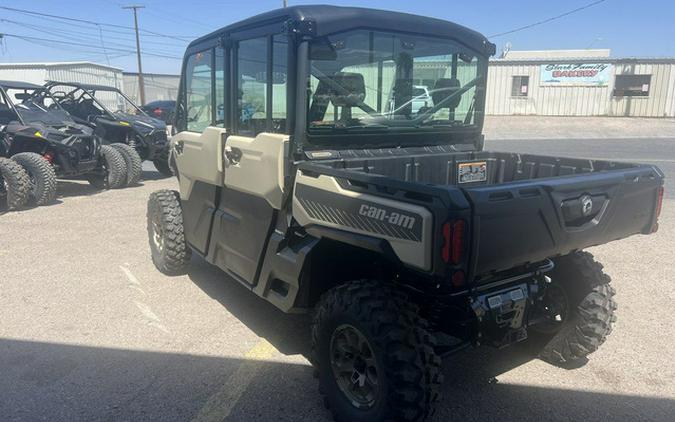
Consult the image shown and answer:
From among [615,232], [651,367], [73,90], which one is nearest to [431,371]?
[615,232]

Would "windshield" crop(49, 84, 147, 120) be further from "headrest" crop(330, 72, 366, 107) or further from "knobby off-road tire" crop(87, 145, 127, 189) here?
"headrest" crop(330, 72, 366, 107)

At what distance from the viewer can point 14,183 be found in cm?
847

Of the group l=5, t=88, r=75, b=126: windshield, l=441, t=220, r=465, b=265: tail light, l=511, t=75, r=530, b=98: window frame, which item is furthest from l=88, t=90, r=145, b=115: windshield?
l=511, t=75, r=530, b=98: window frame

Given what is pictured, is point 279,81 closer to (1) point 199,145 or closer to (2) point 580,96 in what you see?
(1) point 199,145

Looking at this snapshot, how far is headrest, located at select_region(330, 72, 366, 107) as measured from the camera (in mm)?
3590

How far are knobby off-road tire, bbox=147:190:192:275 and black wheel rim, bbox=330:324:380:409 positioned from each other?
2.74m

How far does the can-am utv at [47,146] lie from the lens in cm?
895

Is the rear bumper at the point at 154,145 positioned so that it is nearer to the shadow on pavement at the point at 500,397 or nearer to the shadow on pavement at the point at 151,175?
the shadow on pavement at the point at 151,175

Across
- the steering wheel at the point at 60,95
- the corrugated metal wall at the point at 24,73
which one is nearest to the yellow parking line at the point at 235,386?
the steering wheel at the point at 60,95

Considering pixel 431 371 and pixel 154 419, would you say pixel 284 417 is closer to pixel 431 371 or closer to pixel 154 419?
pixel 154 419

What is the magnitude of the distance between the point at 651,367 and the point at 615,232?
48.0 inches

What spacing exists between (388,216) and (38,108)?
398 inches

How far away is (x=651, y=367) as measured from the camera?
366 cm

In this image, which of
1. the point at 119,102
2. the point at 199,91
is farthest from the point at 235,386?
the point at 119,102
